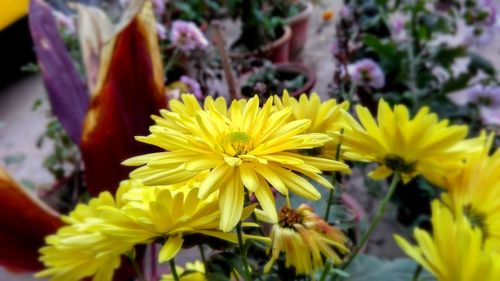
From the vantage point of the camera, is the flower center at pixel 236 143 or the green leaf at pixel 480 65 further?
the green leaf at pixel 480 65

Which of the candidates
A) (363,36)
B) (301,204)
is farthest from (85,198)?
(301,204)

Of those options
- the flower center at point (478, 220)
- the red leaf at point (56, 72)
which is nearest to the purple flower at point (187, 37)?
the red leaf at point (56, 72)

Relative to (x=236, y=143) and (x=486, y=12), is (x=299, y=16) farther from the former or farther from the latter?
(x=236, y=143)

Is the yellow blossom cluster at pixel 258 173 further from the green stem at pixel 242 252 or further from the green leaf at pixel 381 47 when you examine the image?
the green leaf at pixel 381 47

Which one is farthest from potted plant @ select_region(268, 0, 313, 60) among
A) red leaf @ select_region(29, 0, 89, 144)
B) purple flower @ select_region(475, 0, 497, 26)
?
red leaf @ select_region(29, 0, 89, 144)

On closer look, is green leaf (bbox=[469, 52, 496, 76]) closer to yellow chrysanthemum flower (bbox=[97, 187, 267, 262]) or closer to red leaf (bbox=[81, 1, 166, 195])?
red leaf (bbox=[81, 1, 166, 195])

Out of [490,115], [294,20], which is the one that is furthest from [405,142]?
[294,20]

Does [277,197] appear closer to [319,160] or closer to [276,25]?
[319,160]
